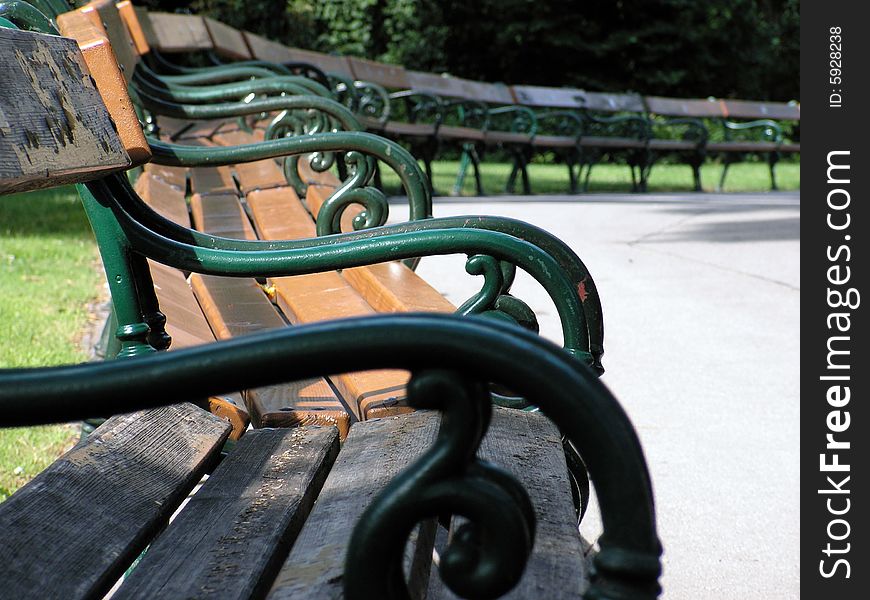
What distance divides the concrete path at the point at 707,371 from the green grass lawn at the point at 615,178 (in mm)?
3569

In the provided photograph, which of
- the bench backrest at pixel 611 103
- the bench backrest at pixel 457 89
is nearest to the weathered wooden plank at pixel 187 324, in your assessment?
the bench backrest at pixel 457 89

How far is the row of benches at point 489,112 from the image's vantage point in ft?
24.1

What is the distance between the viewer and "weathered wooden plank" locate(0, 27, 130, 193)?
124 centimetres

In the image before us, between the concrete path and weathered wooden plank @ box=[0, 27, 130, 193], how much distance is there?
53.7 inches

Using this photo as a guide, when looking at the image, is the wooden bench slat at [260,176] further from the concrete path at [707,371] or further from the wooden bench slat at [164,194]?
the concrete path at [707,371]

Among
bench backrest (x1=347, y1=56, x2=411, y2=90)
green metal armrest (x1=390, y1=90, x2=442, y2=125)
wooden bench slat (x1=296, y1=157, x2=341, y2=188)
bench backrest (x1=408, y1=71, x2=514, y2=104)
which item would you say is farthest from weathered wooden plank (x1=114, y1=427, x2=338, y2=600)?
bench backrest (x1=408, y1=71, x2=514, y2=104)

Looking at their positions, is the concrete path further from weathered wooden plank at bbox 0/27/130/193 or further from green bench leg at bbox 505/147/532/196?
green bench leg at bbox 505/147/532/196

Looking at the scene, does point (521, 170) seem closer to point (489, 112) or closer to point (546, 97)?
point (489, 112)

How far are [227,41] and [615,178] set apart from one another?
26.2 ft

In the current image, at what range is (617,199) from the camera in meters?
9.97

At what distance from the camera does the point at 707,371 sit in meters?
3.70

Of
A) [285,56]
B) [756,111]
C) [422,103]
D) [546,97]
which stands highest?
[285,56]

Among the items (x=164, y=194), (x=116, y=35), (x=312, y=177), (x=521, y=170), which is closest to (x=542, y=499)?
(x=116, y=35)
